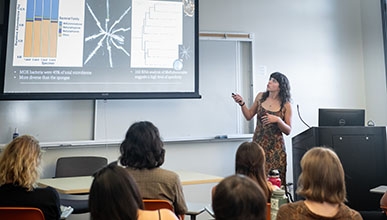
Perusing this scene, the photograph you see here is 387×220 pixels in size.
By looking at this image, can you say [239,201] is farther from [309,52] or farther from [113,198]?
[309,52]

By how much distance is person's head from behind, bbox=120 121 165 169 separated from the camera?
5.71 ft

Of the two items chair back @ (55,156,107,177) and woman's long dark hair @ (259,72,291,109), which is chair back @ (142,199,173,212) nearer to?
chair back @ (55,156,107,177)

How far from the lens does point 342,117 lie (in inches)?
122

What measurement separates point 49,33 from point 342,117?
9.08 feet

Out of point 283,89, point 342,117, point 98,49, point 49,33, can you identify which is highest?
point 49,33

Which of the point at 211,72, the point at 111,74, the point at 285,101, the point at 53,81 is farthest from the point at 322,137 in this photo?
the point at 53,81

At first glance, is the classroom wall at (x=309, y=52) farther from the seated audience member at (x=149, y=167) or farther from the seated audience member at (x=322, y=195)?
the seated audience member at (x=322, y=195)

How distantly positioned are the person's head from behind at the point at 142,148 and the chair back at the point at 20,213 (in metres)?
0.45

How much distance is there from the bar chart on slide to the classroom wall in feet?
4.45

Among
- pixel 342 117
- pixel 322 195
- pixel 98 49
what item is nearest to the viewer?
pixel 322 195

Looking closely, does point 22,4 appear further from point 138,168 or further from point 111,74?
point 138,168

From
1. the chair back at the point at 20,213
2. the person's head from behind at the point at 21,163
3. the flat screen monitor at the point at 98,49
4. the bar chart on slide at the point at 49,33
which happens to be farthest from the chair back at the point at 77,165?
the chair back at the point at 20,213

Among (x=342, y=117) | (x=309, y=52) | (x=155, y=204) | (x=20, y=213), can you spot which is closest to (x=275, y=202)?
(x=155, y=204)

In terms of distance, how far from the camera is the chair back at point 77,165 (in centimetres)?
319
